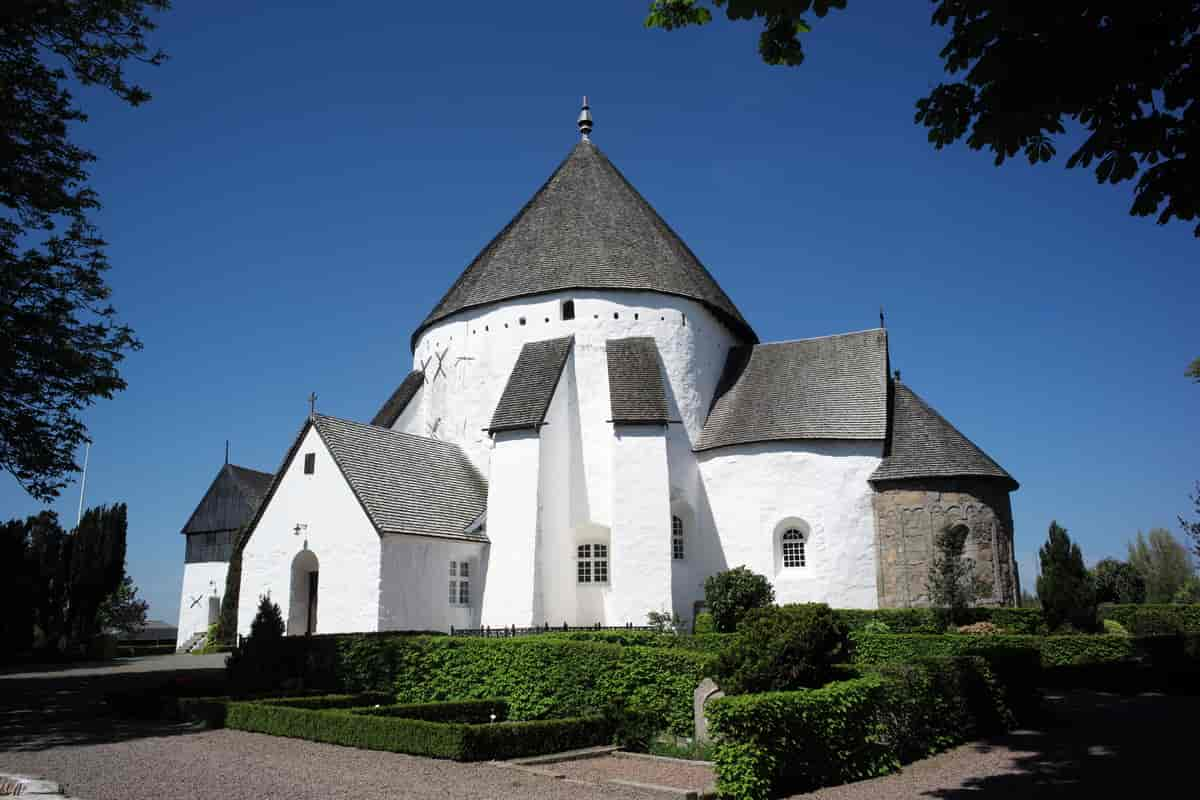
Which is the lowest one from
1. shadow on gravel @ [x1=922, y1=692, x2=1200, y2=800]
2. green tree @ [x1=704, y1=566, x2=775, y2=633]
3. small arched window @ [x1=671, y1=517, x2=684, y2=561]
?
shadow on gravel @ [x1=922, y1=692, x2=1200, y2=800]

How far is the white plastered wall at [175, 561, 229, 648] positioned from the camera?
40.7 m

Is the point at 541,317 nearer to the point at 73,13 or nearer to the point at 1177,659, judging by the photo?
the point at 73,13

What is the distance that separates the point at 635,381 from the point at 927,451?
347 inches

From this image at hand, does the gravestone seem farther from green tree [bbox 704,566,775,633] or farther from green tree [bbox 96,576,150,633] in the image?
green tree [bbox 96,576,150,633]

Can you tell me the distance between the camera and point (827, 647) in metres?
11.7

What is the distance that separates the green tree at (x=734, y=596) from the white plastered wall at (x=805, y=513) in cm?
194

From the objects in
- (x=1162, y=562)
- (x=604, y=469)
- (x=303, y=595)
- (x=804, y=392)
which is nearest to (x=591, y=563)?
(x=604, y=469)

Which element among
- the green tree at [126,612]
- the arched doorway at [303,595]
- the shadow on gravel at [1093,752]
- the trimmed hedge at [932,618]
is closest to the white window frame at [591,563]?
the trimmed hedge at [932,618]

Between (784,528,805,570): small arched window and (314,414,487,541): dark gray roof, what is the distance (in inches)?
362

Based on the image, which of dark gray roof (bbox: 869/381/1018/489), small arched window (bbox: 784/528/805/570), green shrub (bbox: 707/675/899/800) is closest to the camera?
green shrub (bbox: 707/675/899/800)

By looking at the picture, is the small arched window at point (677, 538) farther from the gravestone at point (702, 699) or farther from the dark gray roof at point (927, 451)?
the gravestone at point (702, 699)

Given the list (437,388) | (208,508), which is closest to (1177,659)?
(437,388)

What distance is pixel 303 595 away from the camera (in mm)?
23344

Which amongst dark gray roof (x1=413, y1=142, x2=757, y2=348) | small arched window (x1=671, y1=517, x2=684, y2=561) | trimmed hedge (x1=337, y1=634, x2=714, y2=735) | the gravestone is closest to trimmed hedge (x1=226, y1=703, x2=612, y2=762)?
trimmed hedge (x1=337, y1=634, x2=714, y2=735)
